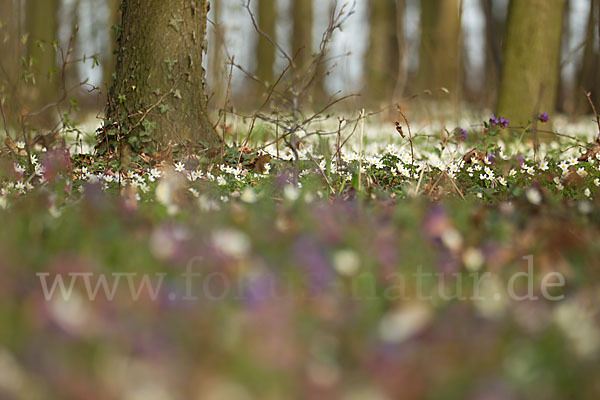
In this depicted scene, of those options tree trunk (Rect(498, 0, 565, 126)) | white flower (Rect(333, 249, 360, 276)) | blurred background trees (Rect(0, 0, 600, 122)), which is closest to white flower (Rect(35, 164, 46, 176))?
blurred background trees (Rect(0, 0, 600, 122))

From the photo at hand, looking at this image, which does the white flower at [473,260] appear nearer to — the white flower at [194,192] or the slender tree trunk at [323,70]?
the slender tree trunk at [323,70]

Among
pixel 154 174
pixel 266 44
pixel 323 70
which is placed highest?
pixel 266 44

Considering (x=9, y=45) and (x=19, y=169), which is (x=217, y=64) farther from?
(x=19, y=169)

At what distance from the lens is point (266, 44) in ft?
48.4

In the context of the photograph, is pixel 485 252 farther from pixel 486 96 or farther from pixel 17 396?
pixel 486 96

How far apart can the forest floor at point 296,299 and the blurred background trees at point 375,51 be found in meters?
1.34

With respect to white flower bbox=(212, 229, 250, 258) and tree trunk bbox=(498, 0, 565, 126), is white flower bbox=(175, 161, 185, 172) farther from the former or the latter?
tree trunk bbox=(498, 0, 565, 126)

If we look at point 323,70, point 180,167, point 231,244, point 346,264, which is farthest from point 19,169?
point 323,70

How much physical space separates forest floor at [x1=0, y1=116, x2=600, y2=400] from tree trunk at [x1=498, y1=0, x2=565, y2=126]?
4121 mm

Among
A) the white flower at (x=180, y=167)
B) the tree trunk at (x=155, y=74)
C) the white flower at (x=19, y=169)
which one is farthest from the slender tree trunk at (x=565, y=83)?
the white flower at (x=19, y=169)

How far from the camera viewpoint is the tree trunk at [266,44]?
14836 millimetres

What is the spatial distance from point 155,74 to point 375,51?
1316cm

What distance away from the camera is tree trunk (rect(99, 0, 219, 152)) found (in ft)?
14.7

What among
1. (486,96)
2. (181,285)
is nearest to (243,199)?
(181,285)
